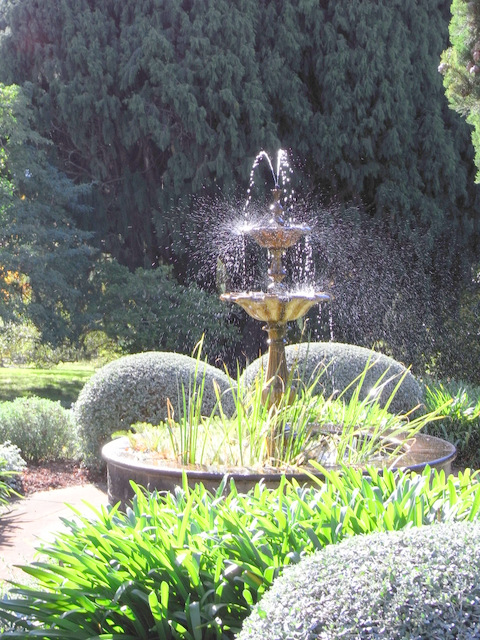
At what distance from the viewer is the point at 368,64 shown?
43.1 feet

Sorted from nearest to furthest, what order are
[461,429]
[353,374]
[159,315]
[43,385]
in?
[461,429] < [353,374] < [159,315] < [43,385]

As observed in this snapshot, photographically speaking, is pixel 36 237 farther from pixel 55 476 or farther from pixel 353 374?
pixel 353 374

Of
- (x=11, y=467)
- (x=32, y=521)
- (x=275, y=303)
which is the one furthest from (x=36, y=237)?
(x=275, y=303)

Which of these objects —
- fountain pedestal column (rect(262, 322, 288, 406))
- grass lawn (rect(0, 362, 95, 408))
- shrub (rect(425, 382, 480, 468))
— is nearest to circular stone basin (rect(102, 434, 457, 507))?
fountain pedestal column (rect(262, 322, 288, 406))

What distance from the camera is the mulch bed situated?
234 inches

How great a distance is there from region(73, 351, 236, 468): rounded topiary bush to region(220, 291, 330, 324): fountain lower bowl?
190 cm

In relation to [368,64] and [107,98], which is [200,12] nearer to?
[107,98]

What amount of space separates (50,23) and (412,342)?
8589mm

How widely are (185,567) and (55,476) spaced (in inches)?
173

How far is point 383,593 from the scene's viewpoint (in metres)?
1.65

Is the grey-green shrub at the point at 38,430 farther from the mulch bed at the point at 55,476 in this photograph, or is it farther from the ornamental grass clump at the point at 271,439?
the ornamental grass clump at the point at 271,439

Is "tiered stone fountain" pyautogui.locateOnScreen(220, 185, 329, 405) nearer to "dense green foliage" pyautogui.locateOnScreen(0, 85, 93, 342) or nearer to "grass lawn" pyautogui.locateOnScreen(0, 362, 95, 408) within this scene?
"dense green foliage" pyautogui.locateOnScreen(0, 85, 93, 342)

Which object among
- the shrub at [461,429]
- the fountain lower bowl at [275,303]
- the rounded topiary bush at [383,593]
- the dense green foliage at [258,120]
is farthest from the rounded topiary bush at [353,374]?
the dense green foliage at [258,120]

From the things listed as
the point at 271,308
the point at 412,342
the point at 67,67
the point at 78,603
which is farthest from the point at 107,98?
the point at 78,603
